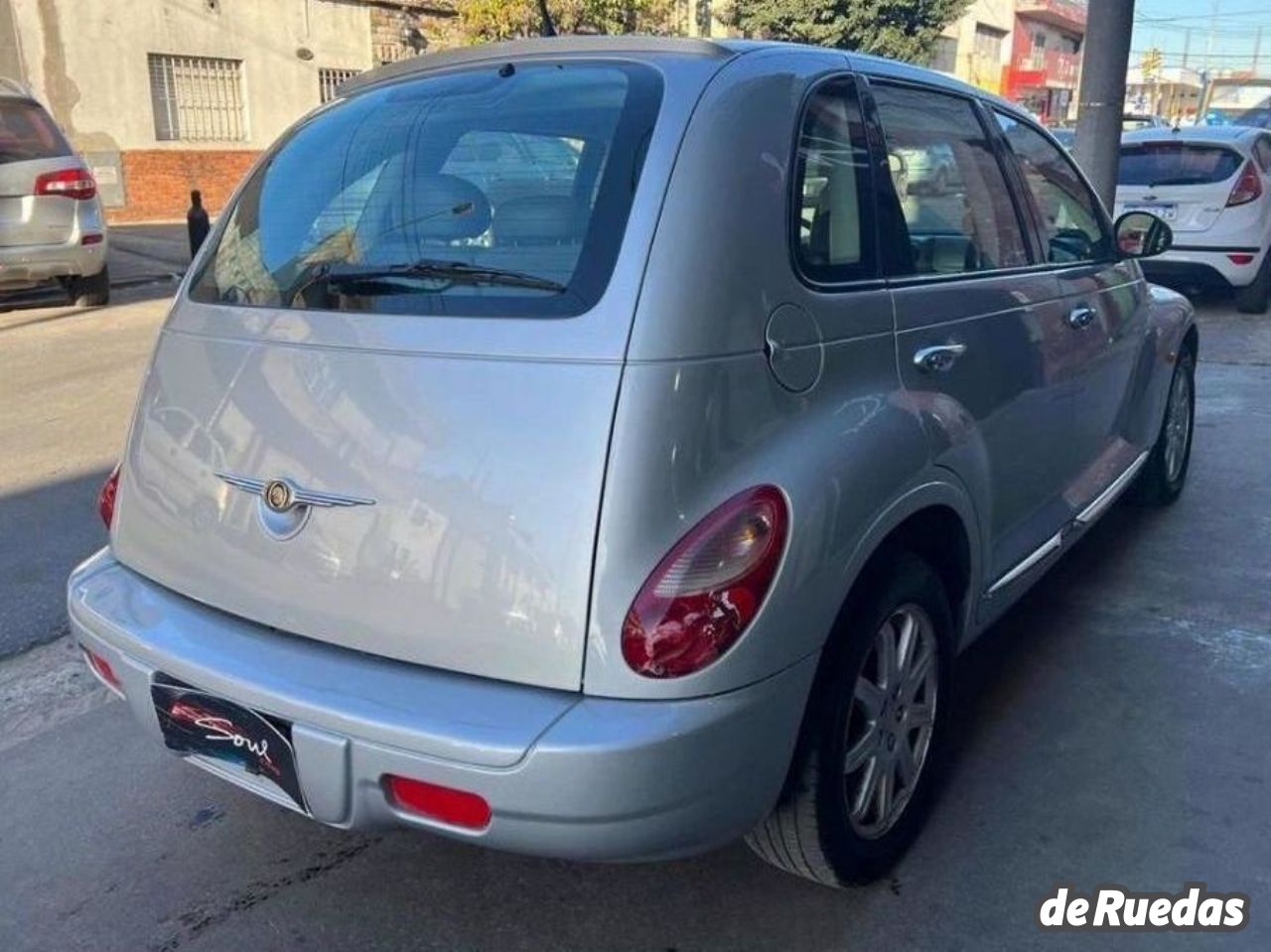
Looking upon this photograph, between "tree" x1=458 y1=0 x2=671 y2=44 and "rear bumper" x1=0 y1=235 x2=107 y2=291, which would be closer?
"rear bumper" x1=0 y1=235 x2=107 y2=291

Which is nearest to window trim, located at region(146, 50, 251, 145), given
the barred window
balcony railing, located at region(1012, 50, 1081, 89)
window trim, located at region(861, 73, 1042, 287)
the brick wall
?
the brick wall

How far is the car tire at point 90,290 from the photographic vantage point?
33.3ft

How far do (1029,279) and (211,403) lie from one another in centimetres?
217

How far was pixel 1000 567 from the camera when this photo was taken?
306cm

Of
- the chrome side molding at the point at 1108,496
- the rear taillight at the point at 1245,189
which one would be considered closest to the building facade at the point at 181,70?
the rear taillight at the point at 1245,189

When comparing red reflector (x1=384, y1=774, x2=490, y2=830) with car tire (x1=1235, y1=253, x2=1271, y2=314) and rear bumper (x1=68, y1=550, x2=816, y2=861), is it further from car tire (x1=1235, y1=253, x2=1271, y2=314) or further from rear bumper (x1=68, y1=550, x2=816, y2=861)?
car tire (x1=1235, y1=253, x2=1271, y2=314)

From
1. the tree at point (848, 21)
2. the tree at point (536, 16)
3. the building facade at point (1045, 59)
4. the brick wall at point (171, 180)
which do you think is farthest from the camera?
the building facade at point (1045, 59)

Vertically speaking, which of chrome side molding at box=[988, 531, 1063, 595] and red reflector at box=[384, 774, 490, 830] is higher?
red reflector at box=[384, 774, 490, 830]

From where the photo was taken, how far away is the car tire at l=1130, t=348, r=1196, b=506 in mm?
4793

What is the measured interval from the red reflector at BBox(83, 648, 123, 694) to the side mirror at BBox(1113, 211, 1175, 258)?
371 centimetres

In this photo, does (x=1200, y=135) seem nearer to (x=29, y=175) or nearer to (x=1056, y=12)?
(x=29, y=175)

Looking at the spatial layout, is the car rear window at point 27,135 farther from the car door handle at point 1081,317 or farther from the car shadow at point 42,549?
the car door handle at point 1081,317

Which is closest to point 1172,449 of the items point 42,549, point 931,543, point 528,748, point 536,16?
point 931,543

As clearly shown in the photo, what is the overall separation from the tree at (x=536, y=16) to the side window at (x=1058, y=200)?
14898 millimetres
